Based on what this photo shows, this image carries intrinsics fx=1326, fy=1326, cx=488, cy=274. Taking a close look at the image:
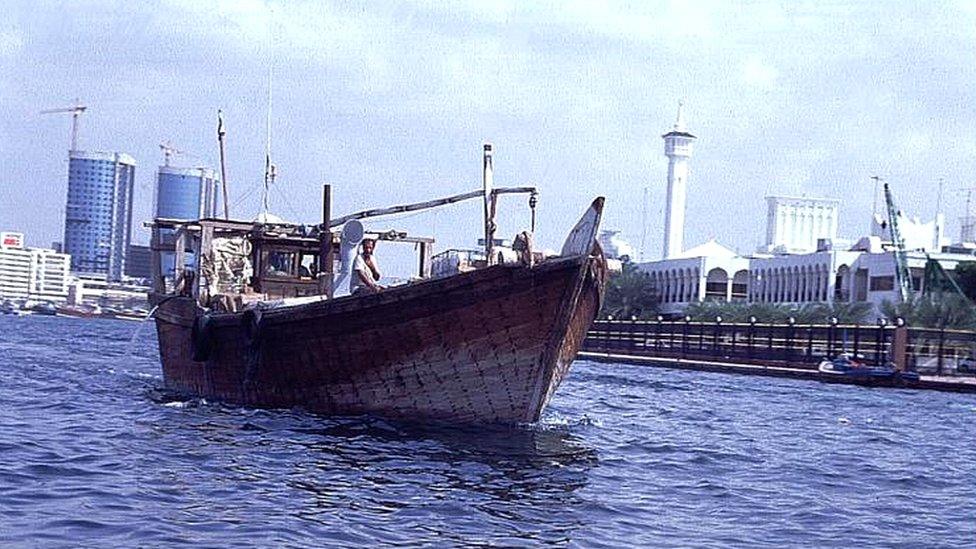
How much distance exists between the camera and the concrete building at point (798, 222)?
116500mm

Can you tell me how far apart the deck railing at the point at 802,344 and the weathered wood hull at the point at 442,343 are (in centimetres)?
4226

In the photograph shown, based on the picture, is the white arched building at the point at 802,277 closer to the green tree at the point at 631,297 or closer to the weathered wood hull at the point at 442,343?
the green tree at the point at 631,297

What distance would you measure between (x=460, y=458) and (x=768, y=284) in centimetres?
8234

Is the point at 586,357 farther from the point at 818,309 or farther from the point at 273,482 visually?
the point at 273,482

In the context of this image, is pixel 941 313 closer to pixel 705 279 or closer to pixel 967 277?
pixel 967 277

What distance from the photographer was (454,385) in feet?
54.3

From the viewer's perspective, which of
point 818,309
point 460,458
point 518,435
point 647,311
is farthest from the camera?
point 647,311

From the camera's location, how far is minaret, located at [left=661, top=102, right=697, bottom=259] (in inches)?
4899

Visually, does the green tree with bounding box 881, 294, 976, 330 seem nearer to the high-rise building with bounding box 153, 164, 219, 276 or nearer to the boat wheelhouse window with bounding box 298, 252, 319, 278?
the boat wheelhouse window with bounding box 298, 252, 319, 278

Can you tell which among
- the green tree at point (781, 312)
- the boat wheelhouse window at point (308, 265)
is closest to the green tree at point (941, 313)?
the green tree at point (781, 312)

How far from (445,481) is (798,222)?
358 ft

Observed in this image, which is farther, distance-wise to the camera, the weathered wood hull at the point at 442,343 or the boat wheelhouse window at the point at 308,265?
the boat wheelhouse window at the point at 308,265

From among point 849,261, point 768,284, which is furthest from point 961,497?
point 768,284

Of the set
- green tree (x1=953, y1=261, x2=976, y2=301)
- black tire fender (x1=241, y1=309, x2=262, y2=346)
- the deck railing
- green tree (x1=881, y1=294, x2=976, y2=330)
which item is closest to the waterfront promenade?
the deck railing
